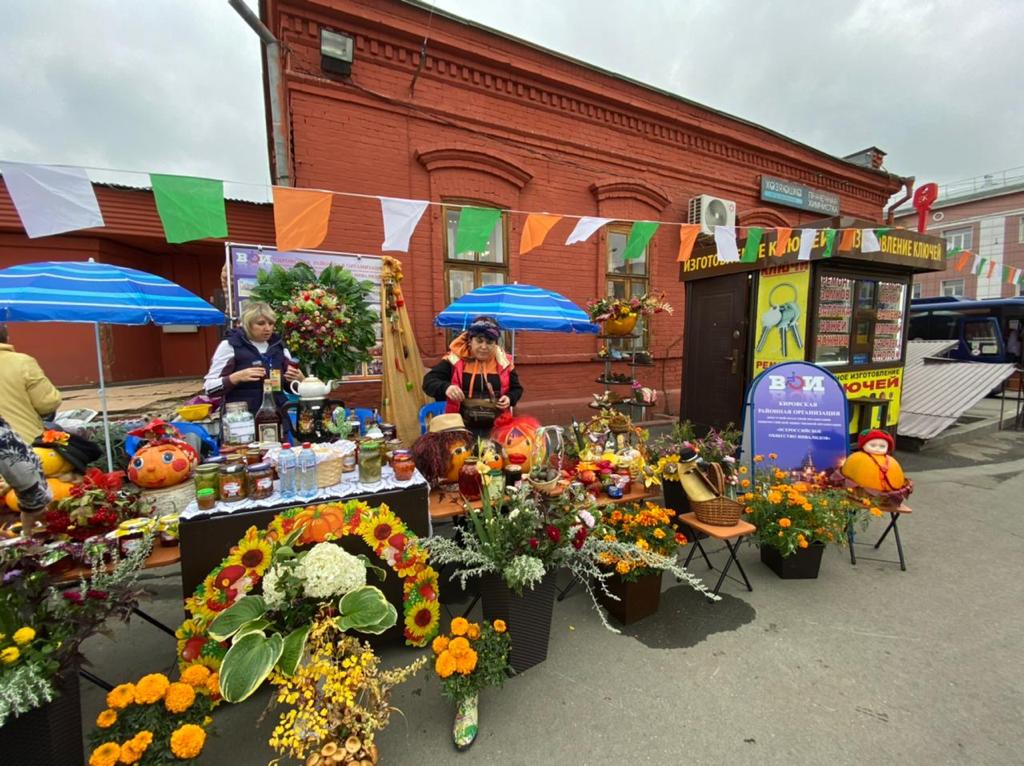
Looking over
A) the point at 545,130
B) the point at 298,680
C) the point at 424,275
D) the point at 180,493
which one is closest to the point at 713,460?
the point at 298,680

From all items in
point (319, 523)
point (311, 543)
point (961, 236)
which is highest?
point (961, 236)

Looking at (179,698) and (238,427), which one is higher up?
(238,427)

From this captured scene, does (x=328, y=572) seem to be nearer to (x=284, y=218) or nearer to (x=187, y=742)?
(x=187, y=742)

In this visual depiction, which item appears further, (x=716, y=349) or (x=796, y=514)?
(x=716, y=349)

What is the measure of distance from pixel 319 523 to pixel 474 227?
3.30 m

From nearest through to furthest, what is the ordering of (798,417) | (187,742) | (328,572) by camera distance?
(187,742) → (328,572) → (798,417)

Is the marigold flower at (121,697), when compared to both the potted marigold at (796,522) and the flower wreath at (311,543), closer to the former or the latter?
the flower wreath at (311,543)

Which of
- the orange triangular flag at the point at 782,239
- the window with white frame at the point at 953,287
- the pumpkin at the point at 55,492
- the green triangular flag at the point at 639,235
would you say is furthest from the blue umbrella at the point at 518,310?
the window with white frame at the point at 953,287

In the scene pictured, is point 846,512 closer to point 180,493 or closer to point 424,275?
point 180,493

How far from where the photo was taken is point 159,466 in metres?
2.34

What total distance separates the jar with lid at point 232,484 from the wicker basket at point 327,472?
1.14 ft

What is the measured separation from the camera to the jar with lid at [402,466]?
2385 mm

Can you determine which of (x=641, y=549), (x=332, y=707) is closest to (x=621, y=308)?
(x=641, y=549)

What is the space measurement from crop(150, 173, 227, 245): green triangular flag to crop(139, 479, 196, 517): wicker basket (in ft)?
6.18
